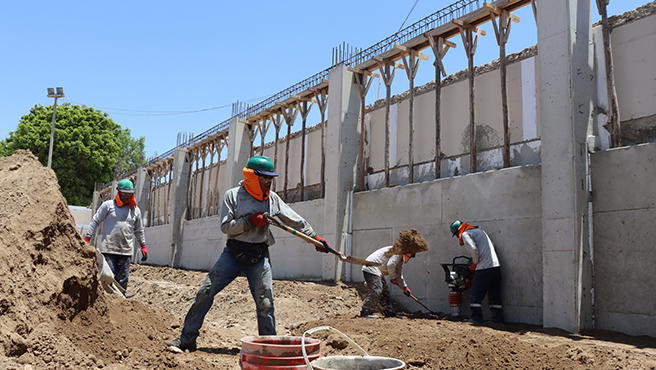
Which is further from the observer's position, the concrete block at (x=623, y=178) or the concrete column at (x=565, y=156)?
the concrete column at (x=565, y=156)

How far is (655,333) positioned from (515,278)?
193cm

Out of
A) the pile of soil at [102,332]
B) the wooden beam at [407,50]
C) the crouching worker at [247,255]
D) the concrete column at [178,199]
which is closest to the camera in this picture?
the pile of soil at [102,332]

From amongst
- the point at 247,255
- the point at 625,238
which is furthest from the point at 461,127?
the point at 247,255

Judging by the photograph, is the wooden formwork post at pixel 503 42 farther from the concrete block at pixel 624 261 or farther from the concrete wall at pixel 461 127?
the concrete block at pixel 624 261

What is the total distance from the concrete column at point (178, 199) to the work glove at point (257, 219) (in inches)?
645

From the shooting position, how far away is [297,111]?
14.8 m

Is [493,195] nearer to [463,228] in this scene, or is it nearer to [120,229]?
[463,228]

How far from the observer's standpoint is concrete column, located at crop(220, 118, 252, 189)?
16969 millimetres

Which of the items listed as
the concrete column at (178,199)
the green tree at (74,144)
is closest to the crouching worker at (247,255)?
the concrete column at (178,199)

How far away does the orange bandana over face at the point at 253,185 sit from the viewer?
5297 mm

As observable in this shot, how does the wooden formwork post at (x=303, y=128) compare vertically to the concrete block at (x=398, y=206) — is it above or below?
above

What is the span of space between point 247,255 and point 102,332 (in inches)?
57.8

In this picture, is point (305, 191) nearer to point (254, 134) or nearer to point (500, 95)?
point (254, 134)

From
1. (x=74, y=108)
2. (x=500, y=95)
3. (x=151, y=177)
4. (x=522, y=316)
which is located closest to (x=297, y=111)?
(x=500, y=95)
